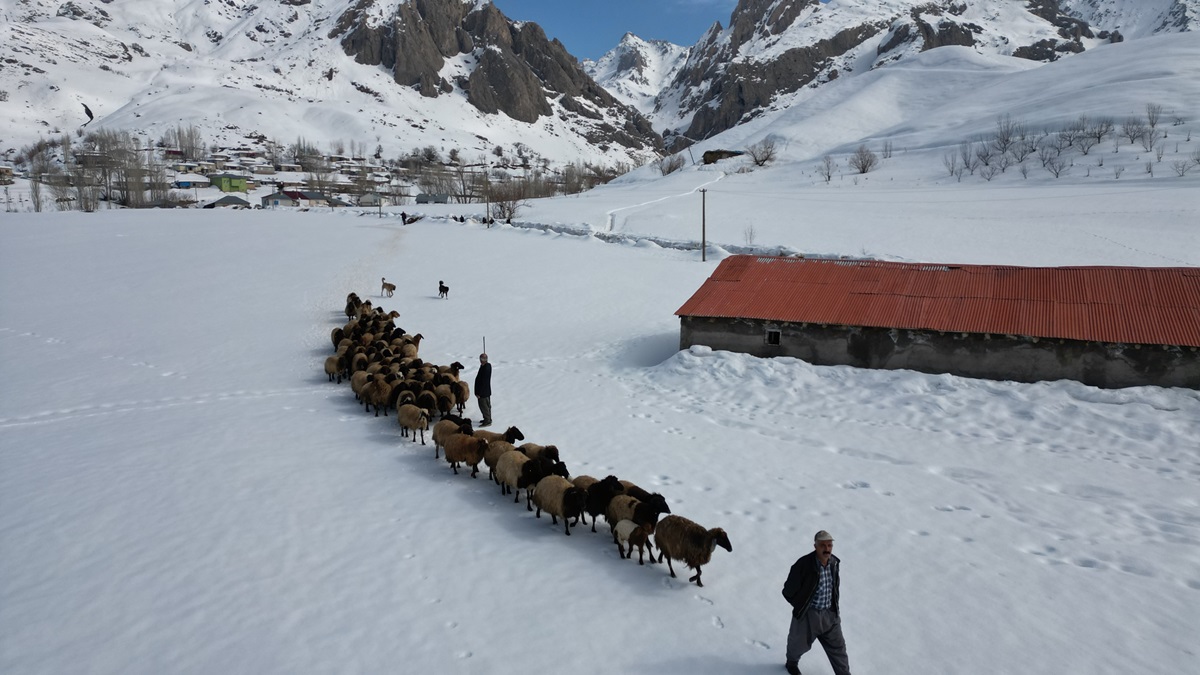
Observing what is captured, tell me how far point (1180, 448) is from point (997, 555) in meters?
6.52

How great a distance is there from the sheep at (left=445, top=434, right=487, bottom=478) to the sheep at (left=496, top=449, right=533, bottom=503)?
0.67 m

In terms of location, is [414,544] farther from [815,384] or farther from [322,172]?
[322,172]

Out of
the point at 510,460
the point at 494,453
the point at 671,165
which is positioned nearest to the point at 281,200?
the point at 671,165

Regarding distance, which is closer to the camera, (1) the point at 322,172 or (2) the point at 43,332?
(2) the point at 43,332

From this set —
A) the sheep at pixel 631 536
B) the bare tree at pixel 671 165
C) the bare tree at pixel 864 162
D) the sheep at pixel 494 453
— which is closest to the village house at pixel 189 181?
the bare tree at pixel 671 165

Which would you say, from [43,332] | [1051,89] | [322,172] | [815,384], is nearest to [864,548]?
[815,384]

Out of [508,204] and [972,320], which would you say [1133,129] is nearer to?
[508,204]

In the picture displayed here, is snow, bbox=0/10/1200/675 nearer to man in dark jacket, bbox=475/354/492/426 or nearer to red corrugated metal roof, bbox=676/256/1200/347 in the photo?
man in dark jacket, bbox=475/354/492/426

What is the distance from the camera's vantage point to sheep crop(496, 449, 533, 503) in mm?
9570

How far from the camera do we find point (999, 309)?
1566 centimetres

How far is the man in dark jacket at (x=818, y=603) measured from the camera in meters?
5.60

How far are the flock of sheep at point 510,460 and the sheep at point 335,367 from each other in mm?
28

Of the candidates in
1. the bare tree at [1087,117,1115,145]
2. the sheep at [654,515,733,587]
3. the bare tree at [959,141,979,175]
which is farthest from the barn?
the bare tree at [1087,117,1115,145]

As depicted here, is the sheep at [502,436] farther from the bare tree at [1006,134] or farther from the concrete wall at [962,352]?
the bare tree at [1006,134]
